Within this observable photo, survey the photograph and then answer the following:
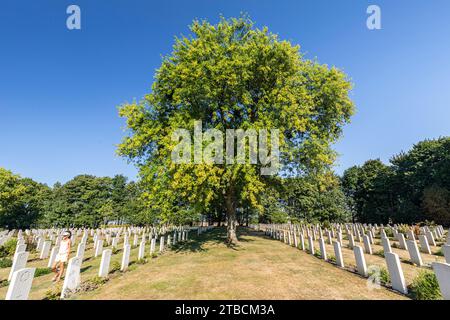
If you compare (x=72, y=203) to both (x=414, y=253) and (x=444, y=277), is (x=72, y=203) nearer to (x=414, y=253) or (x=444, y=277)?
(x=414, y=253)

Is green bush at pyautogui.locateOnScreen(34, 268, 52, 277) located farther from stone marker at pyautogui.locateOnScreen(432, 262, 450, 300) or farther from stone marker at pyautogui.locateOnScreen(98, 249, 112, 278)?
stone marker at pyautogui.locateOnScreen(432, 262, 450, 300)

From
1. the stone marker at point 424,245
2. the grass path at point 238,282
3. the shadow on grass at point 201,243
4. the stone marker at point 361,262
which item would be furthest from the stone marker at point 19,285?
the stone marker at point 424,245

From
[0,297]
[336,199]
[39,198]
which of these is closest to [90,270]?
[0,297]

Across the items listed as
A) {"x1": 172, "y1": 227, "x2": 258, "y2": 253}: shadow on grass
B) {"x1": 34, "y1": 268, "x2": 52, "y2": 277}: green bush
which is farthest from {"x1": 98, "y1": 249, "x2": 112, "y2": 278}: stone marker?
{"x1": 172, "y1": 227, "x2": 258, "y2": 253}: shadow on grass

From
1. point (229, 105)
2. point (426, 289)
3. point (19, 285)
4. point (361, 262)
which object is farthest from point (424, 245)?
point (19, 285)

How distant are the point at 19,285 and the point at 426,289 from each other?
999 cm

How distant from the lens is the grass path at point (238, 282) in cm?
688

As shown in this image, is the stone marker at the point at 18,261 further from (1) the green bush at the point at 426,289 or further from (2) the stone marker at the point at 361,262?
(1) the green bush at the point at 426,289

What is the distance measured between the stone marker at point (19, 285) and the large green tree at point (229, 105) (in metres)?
7.79

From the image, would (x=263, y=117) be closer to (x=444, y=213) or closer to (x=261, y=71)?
(x=261, y=71)

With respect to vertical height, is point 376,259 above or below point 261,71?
below

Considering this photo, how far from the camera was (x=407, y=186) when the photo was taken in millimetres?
45438
